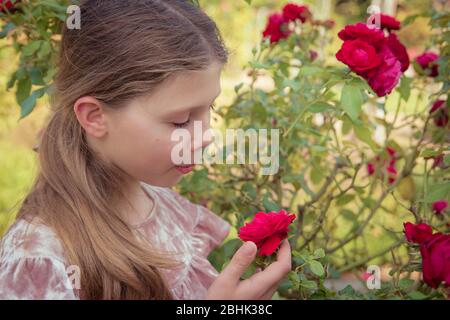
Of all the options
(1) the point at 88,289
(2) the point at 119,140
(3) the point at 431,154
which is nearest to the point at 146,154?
(2) the point at 119,140

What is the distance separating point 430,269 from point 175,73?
0.64 m

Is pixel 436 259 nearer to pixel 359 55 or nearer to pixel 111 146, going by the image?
pixel 359 55

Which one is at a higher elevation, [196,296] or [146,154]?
[146,154]

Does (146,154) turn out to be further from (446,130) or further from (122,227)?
(446,130)

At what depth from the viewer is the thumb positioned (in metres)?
1.17

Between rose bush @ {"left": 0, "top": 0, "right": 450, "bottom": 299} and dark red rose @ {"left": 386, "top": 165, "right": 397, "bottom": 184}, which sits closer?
rose bush @ {"left": 0, "top": 0, "right": 450, "bottom": 299}

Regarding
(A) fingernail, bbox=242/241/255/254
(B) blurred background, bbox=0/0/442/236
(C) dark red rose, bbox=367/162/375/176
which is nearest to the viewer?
(A) fingernail, bbox=242/241/255/254

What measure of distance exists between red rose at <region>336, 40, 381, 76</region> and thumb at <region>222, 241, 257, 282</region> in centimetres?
53

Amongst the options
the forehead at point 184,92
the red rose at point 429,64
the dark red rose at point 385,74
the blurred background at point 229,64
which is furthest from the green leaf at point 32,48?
the red rose at point 429,64

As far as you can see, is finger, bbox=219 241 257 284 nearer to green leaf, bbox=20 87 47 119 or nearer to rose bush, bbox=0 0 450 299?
rose bush, bbox=0 0 450 299

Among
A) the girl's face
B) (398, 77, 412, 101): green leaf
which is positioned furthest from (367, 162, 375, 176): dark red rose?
the girl's face

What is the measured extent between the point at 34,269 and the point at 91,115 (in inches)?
13.6

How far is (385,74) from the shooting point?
1.50m

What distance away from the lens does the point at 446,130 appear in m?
2.01
